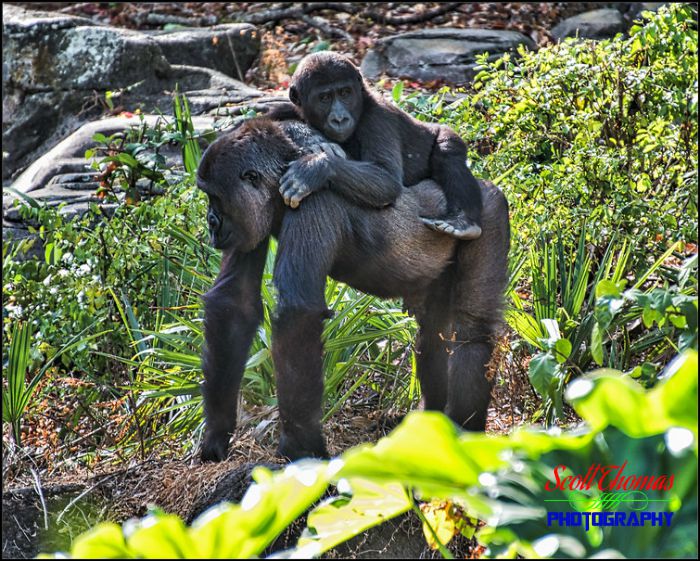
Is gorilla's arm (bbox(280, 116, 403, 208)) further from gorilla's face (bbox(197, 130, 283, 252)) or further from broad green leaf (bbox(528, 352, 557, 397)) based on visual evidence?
broad green leaf (bbox(528, 352, 557, 397))

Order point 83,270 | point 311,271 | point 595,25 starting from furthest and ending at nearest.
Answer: point 595,25
point 83,270
point 311,271

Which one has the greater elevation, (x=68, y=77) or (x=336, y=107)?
(x=336, y=107)

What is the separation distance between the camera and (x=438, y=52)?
9297mm

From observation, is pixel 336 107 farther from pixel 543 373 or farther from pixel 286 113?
Answer: pixel 543 373

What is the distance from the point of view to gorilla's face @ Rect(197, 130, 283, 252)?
12.0 ft

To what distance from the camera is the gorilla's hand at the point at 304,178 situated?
3.49 meters

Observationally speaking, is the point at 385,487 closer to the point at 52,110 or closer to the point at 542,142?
the point at 542,142

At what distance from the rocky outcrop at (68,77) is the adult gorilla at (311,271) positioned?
16.9ft

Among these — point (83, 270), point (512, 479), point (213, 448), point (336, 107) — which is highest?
point (336, 107)

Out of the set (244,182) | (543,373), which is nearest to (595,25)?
(244,182)

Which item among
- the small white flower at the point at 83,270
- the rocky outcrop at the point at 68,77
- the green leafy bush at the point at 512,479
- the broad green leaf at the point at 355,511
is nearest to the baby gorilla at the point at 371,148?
the broad green leaf at the point at 355,511

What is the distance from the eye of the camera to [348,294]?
4.86m

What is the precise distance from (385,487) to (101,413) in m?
2.85

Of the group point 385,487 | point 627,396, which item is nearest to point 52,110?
point 385,487
